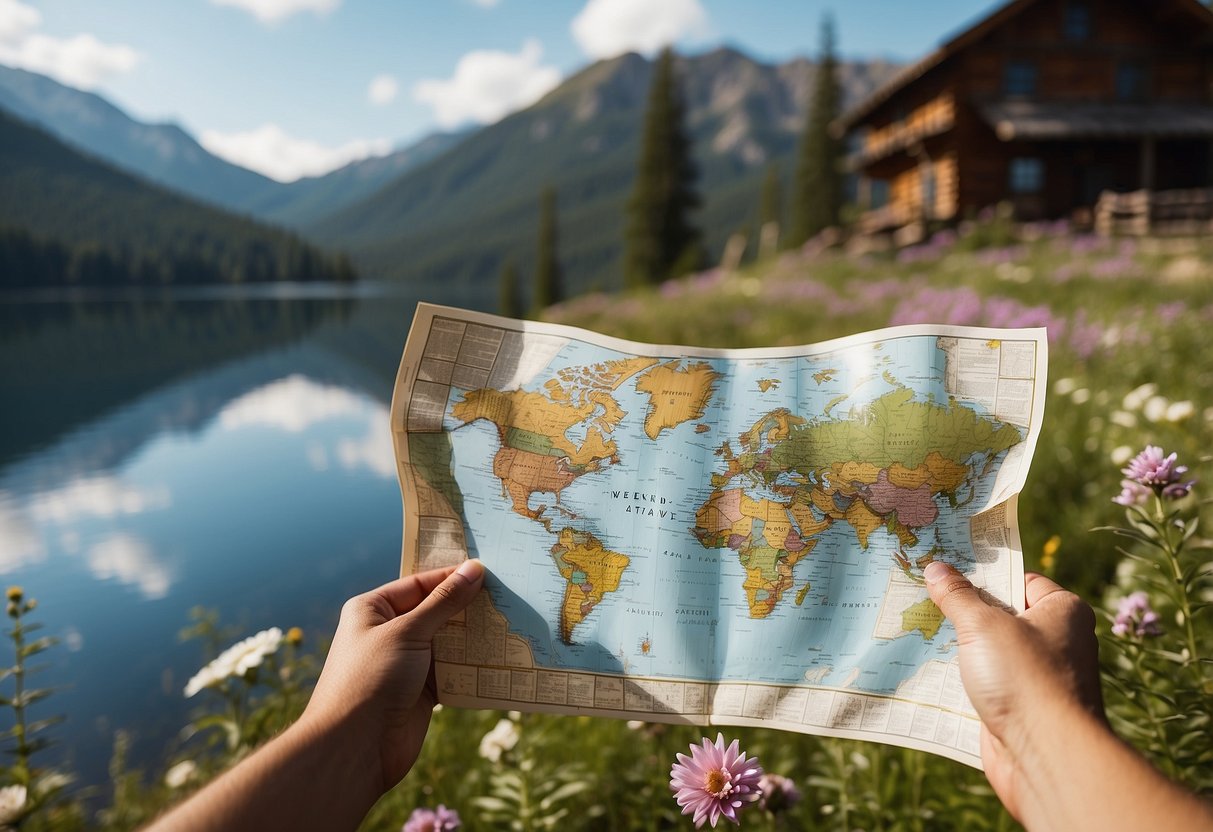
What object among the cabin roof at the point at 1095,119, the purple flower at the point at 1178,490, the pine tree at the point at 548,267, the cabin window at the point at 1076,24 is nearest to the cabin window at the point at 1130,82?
the cabin roof at the point at 1095,119

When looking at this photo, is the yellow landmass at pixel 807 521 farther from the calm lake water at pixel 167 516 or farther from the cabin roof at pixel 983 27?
the cabin roof at pixel 983 27

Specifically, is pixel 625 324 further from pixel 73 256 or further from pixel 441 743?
pixel 73 256

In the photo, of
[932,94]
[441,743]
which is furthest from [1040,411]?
[932,94]

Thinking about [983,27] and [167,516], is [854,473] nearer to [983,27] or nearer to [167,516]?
[167,516]

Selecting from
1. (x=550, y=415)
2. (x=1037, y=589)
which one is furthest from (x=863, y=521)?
(x=550, y=415)

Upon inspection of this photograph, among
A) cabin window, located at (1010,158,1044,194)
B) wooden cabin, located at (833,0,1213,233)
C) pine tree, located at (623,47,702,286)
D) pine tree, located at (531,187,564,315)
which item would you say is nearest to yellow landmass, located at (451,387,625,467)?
wooden cabin, located at (833,0,1213,233)

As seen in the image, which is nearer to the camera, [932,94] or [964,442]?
[964,442]

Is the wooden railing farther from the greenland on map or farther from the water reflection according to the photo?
the greenland on map
